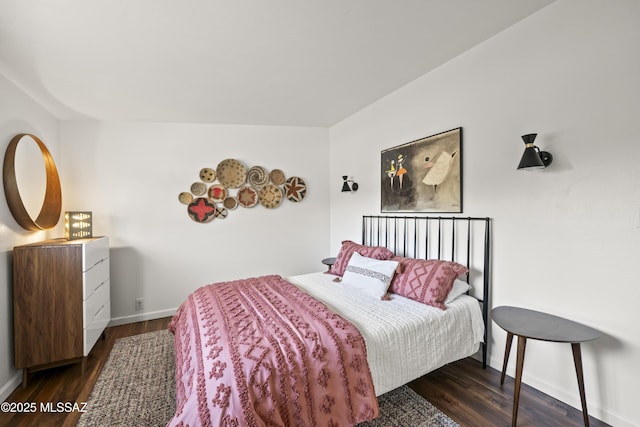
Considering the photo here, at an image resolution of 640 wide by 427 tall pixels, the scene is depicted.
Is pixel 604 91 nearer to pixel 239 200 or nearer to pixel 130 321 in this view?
pixel 239 200

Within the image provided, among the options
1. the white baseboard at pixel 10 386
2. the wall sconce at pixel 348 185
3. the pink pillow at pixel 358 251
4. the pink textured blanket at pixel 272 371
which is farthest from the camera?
the wall sconce at pixel 348 185

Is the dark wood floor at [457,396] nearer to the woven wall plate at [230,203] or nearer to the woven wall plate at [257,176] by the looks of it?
the woven wall plate at [230,203]

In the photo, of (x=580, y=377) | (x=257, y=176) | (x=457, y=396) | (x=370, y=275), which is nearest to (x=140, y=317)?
(x=257, y=176)

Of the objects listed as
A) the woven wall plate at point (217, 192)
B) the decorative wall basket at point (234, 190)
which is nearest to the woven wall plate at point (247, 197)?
the decorative wall basket at point (234, 190)

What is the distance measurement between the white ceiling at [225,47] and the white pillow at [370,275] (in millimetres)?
1685

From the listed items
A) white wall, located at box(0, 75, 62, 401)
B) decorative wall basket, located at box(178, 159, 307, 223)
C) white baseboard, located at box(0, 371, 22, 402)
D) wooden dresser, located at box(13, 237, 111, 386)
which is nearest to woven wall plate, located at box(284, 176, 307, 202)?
decorative wall basket, located at box(178, 159, 307, 223)

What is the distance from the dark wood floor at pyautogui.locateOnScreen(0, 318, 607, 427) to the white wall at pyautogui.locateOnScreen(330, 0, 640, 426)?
140mm

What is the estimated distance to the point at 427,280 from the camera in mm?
2086

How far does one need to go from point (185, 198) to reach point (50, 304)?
1.64m

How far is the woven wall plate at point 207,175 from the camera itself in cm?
346

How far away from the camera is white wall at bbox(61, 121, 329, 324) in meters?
3.13

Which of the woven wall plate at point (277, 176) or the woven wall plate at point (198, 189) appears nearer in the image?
the woven wall plate at point (198, 189)

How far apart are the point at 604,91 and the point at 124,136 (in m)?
4.25

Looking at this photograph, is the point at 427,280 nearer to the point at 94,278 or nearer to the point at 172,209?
the point at 94,278
